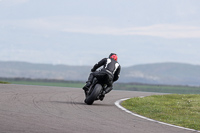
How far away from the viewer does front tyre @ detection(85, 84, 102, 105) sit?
1773cm

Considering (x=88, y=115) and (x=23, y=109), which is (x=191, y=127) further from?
(x=23, y=109)

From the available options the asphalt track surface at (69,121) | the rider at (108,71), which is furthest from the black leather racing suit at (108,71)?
the asphalt track surface at (69,121)

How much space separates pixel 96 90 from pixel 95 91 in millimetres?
48

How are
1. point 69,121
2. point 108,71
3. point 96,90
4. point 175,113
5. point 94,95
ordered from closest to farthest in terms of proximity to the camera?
point 69,121, point 175,113, point 94,95, point 96,90, point 108,71

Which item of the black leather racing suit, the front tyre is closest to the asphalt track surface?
the front tyre

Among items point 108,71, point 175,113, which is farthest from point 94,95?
point 175,113

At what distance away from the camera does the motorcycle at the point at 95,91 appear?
1778cm

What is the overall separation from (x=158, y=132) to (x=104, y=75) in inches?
286

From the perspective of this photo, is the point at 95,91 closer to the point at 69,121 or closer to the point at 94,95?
the point at 94,95

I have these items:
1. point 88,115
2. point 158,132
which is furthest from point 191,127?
point 88,115

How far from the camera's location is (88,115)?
13883 millimetres

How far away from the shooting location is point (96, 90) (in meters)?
18.0

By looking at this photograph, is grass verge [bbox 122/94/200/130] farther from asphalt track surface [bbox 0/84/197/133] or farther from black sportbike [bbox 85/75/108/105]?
black sportbike [bbox 85/75/108/105]

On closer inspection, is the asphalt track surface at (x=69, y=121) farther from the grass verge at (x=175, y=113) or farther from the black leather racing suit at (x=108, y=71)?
the black leather racing suit at (x=108, y=71)
